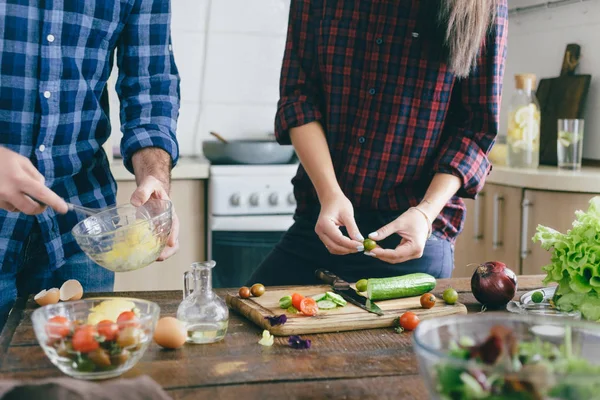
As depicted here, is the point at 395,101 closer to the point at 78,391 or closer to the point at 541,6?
the point at 78,391

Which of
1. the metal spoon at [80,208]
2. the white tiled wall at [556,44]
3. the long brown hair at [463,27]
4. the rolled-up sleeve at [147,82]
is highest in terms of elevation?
the white tiled wall at [556,44]

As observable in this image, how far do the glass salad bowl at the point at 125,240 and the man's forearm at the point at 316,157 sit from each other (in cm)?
44

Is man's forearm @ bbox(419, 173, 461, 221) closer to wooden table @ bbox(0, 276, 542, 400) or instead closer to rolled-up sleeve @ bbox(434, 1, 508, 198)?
rolled-up sleeve @ bbox(434, 1, 508, 198)

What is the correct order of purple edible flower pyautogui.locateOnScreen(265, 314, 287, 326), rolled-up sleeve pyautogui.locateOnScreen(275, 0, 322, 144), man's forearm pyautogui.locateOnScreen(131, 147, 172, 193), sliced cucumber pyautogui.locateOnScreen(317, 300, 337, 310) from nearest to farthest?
purple edible flower pyautogui.locateOnScreen(265, 314, 287, 326) < sliced cucumber pyautogui.locateOnScreen(317, 300, 337, 310) < man's forearm pyautogui.locateOnScreen(131, 147, 172, 193) < rolled-up sleeve pyautogui.locateOnScreen(275, 0, 322, 144)

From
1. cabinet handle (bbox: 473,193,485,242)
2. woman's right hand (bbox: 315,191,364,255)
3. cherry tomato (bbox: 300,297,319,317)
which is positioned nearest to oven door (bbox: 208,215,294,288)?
cabinet handle (bbox: 473,193,485,242)

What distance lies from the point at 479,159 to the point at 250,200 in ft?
5.04

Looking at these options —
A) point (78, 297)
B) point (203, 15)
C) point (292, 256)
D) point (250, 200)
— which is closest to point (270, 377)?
point (78, 297)

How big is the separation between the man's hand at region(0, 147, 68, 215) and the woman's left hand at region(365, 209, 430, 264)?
650 mm

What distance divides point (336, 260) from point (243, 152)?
1.44 metres

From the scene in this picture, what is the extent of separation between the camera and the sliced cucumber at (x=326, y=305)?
1.35 metres

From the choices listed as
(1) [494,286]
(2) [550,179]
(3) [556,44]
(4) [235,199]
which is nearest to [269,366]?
(1) [494,286]

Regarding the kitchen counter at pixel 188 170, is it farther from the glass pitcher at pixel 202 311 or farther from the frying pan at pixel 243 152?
the glass pitcher at pixel 202 311

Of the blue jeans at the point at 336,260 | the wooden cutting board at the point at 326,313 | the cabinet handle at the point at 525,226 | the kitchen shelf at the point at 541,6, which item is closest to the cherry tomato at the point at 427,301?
the wooden cutting board at the point at 326,313

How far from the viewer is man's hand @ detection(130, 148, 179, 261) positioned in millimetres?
1436
